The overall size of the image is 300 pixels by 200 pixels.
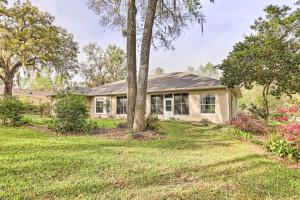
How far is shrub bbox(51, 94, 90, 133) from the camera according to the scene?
10242mm

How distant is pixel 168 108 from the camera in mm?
19641

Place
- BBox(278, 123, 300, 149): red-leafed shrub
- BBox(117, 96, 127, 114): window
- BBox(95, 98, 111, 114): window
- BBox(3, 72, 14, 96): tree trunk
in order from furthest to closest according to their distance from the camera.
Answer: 1. BBox(3, 72, 14, 96): tree trunk
2. BBox(95, 98, 111, 114): window
3. BBox(117, 96, 127, 114): window
4. BBox(278, 123, 300, 149): red-leafed shrub

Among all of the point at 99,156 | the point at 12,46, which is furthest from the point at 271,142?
the point at 12,46

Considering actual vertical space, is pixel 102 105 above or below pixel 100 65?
below

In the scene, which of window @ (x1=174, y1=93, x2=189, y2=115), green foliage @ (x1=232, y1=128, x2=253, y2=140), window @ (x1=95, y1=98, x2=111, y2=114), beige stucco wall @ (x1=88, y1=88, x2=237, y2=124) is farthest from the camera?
window @ (x1=95, y1=98, x2=111, y2=114)

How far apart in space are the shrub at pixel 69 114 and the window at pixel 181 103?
32.4 feet

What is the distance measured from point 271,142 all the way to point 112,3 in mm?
11101

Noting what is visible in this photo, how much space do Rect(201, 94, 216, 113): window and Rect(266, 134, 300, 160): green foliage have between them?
915 centimetres

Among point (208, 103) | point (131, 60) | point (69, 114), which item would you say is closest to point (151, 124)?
point (131, 60)

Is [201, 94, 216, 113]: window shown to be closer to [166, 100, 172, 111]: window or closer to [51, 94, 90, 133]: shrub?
[166, 100, 172, 111]: window

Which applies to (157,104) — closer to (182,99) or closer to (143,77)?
(182,99)

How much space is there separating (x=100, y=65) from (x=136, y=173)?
38.8 metres

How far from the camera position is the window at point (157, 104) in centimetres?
2006

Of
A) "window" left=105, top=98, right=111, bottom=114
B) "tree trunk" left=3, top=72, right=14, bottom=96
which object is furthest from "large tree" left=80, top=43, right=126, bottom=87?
"window" left=105, top=98, right=111, bottom=114
